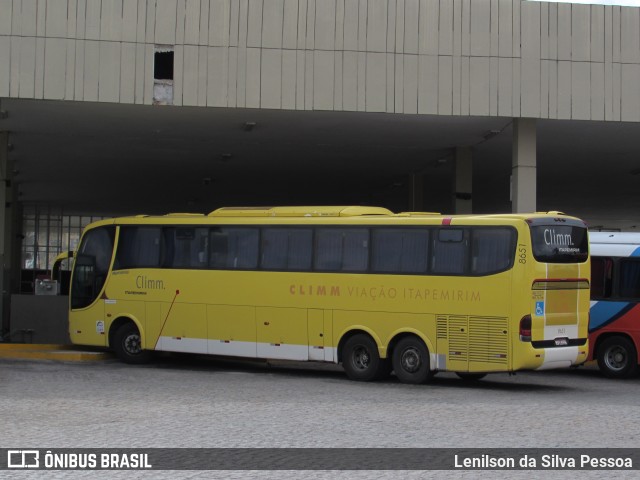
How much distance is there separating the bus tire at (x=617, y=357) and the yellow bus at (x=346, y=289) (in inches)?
109

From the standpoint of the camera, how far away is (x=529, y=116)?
2158 cm

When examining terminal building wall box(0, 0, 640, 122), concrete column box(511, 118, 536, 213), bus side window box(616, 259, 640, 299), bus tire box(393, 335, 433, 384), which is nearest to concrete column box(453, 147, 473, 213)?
concrete column box(511, 118, 536, 213)

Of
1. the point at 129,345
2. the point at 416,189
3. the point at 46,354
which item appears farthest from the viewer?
the point at 416,189

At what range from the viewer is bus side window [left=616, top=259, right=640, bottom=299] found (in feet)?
65.6

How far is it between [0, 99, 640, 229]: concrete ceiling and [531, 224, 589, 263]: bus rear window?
570 centimetres

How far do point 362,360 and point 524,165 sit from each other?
696 centimetres

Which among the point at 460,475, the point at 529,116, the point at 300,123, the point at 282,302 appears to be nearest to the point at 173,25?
the point at 300,123

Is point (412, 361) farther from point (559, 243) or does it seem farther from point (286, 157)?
point (286, 157)

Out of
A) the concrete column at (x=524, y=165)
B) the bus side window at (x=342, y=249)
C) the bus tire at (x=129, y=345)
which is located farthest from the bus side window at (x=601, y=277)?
the bus tire at (x=129, y=345)

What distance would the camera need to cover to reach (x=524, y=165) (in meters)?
22.6

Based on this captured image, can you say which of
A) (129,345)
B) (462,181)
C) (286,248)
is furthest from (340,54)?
(129,345)

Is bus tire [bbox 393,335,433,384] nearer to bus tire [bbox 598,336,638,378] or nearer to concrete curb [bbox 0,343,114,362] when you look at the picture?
bus tire [bbox 598,336,638,378]

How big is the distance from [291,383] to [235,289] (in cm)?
313

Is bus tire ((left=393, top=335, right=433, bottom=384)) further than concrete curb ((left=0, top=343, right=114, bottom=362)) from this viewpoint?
No
